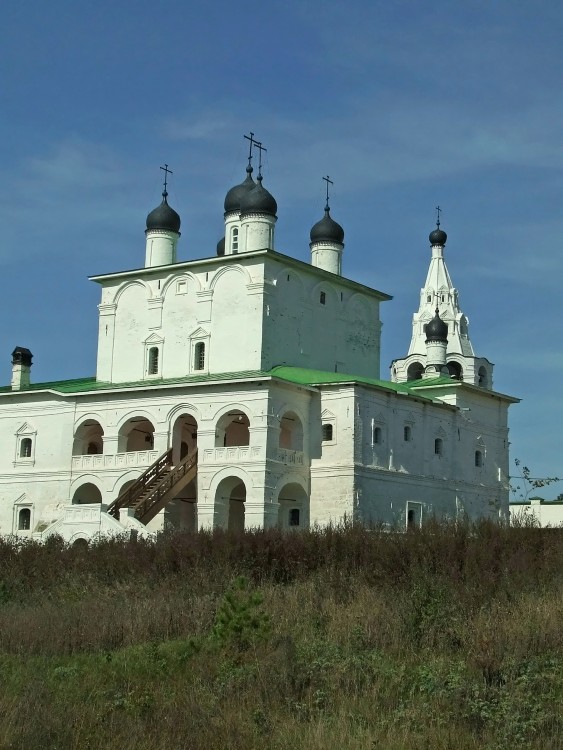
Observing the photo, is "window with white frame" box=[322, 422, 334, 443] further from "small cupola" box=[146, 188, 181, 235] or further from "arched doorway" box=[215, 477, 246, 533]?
"small cupola" box=[146, 188, 181, 235]

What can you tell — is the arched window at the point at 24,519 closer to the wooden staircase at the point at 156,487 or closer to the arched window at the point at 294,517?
the wooden staircase at the point at 156,487

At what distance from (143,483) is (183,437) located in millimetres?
3130

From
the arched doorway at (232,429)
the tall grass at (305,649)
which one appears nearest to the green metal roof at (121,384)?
the arched doorway at (232,429)

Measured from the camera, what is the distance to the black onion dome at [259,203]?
32.3 m

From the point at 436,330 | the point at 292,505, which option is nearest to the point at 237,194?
the point at 436,330

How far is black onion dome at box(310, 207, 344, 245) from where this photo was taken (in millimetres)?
35812

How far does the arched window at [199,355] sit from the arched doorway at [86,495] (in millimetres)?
4319

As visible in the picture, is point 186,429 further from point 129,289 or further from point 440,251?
point 440,251

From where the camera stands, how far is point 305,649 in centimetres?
1234

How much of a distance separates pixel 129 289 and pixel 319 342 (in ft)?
18.6

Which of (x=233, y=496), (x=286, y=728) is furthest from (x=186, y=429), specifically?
(x=286, y=728)

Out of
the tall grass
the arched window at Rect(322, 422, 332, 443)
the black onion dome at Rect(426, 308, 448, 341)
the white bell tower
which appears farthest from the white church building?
the tall grass

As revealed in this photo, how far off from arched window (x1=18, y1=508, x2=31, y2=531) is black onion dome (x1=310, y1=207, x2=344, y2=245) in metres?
11.5

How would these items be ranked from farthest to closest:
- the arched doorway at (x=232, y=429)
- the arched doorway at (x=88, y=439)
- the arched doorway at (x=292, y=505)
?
the arched doorway at (x=88, y=439) < the arched doorway at (x=292, y=505) < the arched doorway at (x=232, y=429)
